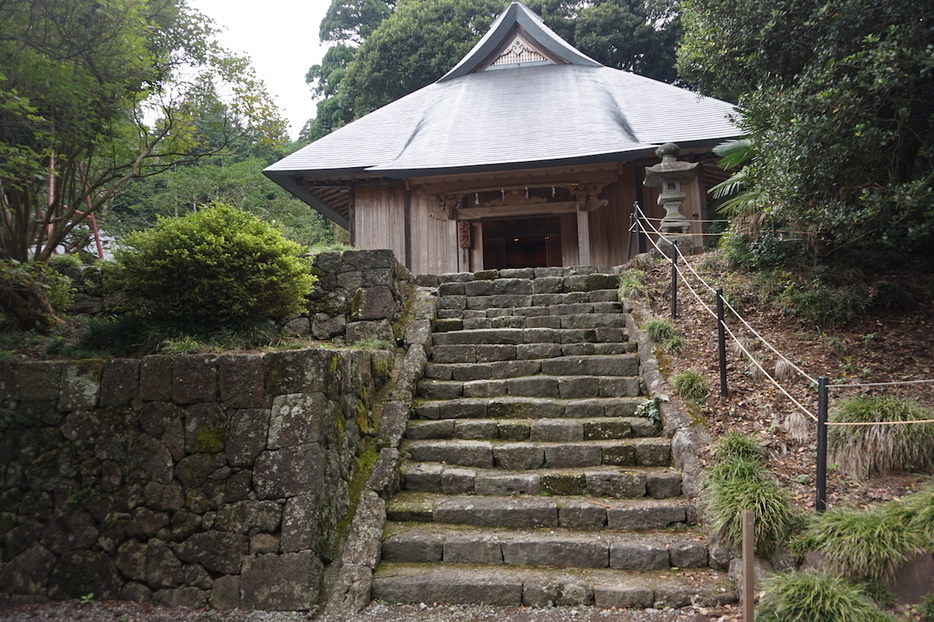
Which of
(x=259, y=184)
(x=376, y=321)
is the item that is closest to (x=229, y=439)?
(x=376, y=321)

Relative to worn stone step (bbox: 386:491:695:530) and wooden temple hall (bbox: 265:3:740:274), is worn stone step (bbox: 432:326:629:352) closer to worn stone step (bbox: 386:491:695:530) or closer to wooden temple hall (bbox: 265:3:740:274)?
worn stone step (bbox: 386:491:695:530)

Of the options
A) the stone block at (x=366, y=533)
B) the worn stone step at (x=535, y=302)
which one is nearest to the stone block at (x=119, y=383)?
the stone block at (x=366, y=533)

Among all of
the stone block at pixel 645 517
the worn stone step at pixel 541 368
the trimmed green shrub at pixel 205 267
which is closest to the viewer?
the stone block at pixel 645 517

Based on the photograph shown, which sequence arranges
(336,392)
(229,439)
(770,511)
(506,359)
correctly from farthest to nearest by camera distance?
(506,359) < (336,392) < (229,439) < (770,511)

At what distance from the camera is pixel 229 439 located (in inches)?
A: 152

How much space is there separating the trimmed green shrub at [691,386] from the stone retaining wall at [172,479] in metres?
2.89

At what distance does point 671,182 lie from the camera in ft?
28.3

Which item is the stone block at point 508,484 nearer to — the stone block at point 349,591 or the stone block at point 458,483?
the stone block at point 458,483

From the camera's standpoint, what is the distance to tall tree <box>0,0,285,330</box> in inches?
175

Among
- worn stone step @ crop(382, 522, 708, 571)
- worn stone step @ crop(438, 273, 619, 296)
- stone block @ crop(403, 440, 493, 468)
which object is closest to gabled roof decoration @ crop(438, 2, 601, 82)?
worn stone step @ crop(438, 273, 619, 296)

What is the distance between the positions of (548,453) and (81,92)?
484cm

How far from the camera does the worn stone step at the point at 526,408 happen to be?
203 inches

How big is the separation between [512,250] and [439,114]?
3859 mm

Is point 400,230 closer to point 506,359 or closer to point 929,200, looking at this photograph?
point 506,359
